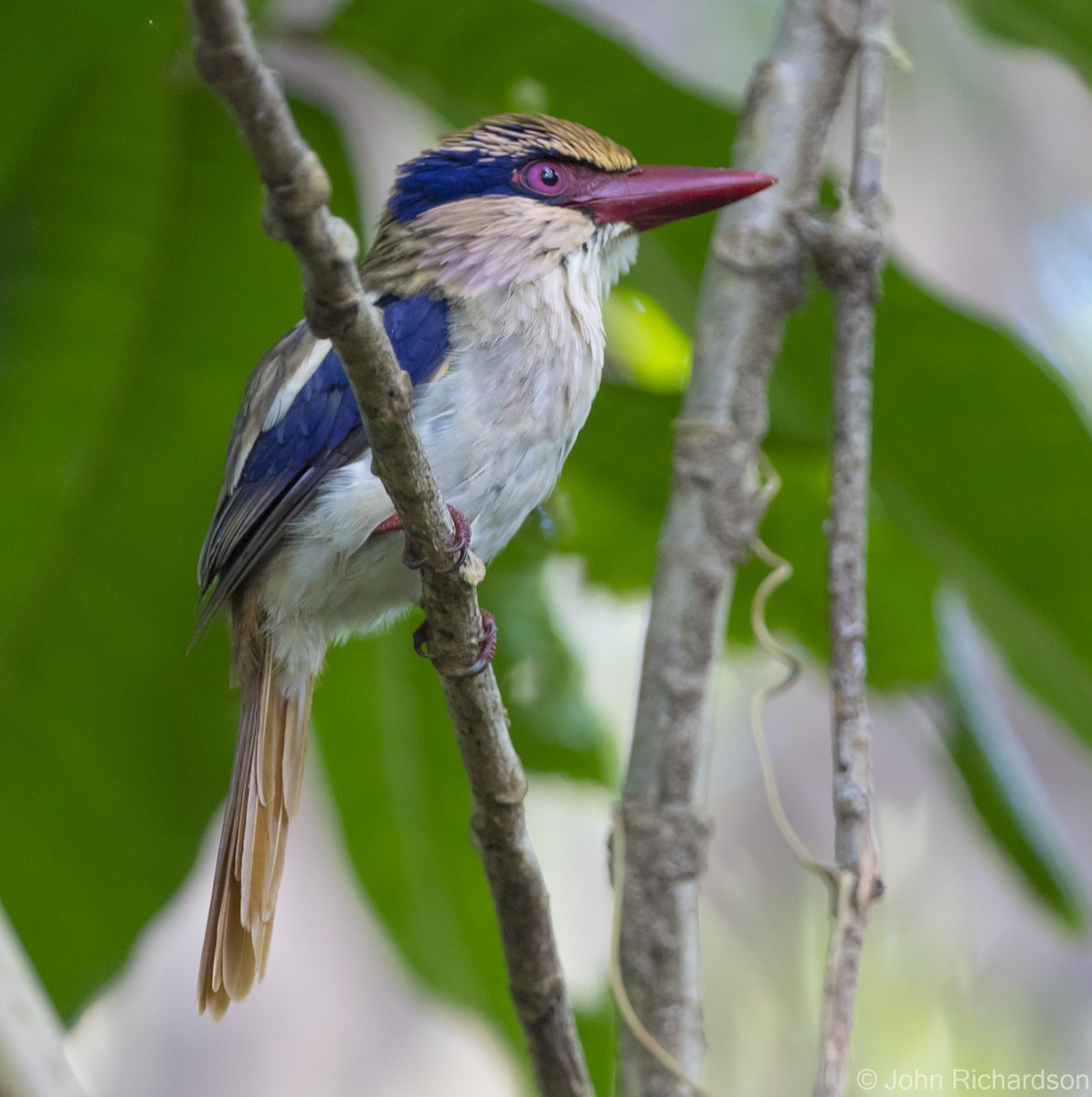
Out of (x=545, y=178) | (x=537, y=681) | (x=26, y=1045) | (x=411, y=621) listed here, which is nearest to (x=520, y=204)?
(x=545, y=178)

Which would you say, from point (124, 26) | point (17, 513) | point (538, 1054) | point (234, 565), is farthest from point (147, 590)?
Answer: point (538, 1054)

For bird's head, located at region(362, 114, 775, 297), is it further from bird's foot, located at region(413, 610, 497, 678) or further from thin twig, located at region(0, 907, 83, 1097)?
thin twig, located at region(0, 907, 83, 1097)

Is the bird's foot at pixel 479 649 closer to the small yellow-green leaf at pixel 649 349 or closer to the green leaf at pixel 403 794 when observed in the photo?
the green leaf at pixel 403 794

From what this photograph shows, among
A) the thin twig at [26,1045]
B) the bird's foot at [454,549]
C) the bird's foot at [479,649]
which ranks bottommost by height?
the bird's foot at [479,649]

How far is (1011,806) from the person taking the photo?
2.24 metres

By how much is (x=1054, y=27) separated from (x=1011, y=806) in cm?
123

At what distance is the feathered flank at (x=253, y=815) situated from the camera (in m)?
1.75

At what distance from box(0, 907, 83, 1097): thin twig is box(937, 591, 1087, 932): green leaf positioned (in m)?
1.67

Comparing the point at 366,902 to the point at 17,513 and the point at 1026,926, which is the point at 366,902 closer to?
the point at 17,513

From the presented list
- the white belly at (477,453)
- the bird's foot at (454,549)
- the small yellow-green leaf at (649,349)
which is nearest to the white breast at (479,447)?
the white belly at (477,453)

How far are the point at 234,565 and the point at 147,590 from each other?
0.48 metres

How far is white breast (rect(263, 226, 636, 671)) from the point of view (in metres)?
1.73

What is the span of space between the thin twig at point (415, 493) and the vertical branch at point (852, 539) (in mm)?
324

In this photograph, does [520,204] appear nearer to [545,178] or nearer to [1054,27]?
[545,178]
